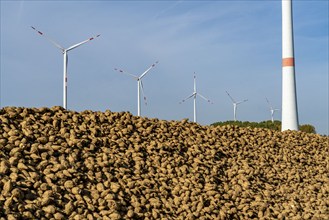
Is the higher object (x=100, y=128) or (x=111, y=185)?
(x=100, y=128)

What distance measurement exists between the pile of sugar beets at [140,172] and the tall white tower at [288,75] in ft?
30.1

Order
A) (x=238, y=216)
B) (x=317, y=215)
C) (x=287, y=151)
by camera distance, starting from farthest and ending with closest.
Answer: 1. (x=287, y=151)
2. (x=317, y=215)
3. (x=238, y=216)

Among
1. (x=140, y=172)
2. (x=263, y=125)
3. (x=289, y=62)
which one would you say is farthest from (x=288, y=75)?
(x=140, y=172)

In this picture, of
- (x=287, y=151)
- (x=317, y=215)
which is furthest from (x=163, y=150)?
(x=287, y=151)

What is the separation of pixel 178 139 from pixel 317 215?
4040 millimetres

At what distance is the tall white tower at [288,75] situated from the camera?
24500mm

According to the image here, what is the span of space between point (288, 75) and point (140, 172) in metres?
15.8

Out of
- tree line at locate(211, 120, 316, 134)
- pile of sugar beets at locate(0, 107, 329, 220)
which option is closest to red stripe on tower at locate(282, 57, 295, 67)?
tree line at locate(211, 120, 316, 134)

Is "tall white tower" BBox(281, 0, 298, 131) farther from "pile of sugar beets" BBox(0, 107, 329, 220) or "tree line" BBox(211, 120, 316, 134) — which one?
"pile of sugar beets" BBox(0, 107, 329, 220)

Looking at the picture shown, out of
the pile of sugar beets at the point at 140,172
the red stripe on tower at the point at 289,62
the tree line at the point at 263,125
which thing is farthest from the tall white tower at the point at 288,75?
the pile of sugar beets at the point at 140,172

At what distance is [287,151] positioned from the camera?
52.3ft

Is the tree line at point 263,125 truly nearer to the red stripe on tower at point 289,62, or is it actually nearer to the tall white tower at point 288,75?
the tall white tower at point 288,75

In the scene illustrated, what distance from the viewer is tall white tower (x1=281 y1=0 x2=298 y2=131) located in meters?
24.5

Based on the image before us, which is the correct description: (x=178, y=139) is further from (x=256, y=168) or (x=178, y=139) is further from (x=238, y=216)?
(x=238, y=216)
